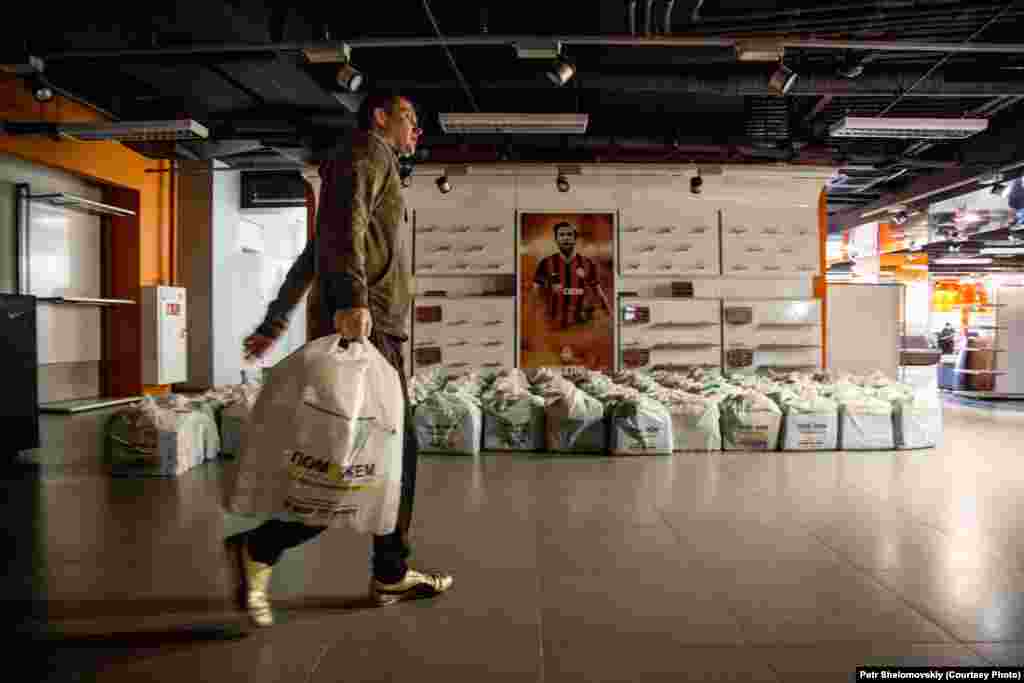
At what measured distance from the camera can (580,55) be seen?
22.0ft

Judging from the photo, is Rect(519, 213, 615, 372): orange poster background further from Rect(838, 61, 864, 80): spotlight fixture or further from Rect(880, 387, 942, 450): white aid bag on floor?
Rect(880, 387, 942, 450): white aid bag on floor

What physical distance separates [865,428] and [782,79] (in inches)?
114

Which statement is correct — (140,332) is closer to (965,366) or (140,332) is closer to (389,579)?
(389,579)

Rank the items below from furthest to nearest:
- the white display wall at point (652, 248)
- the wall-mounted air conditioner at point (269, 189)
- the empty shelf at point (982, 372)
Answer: the wall-mounted air conditioner at point (269, 189), the empty shelf at point (982, 372), the white display wall at point (652, 248)

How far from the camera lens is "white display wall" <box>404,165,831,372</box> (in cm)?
832

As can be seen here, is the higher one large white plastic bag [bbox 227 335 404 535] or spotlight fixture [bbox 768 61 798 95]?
spotlight fixture [bbox 768 61 798 95]

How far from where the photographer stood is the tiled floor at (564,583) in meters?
1.71

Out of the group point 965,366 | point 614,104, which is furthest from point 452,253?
point 965,366

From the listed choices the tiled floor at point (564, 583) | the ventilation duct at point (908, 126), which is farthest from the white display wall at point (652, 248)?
the tiled floor at point (564, 583)

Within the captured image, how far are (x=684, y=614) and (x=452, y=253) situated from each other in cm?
689

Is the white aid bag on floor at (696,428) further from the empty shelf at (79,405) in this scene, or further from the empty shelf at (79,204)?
the empty shelf at (79,204)

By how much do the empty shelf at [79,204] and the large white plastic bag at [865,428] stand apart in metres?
7.98

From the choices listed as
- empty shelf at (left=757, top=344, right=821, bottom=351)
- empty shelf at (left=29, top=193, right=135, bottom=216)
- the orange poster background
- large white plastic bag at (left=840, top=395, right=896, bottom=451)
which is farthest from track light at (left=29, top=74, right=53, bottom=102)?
empty shelf at (left=757, top=344, right=821, bottom=351)

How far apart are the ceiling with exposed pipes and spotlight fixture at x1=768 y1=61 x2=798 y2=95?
0.91 feet
